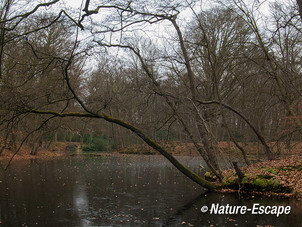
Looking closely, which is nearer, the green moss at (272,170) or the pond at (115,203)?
the pond at (115,203)

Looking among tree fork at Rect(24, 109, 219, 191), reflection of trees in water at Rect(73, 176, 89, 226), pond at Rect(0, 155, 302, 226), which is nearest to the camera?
pond at Rect(0, 155, 302, 226)

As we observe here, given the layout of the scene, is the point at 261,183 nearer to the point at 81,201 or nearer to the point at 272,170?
the point at 272,170

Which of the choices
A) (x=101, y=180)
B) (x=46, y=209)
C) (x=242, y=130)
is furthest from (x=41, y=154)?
(x=46, y=209)

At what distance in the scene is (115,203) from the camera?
29.8 feet

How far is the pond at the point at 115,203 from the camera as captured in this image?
281 inches

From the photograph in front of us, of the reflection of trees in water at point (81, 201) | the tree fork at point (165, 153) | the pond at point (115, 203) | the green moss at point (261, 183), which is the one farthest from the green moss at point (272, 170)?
the reflection of trees in water at point (81, 201)

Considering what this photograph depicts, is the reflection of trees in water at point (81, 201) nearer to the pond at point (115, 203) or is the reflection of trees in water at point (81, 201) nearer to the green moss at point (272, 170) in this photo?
the pond at point (115, 203)

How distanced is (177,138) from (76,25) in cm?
791

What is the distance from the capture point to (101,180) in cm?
1356

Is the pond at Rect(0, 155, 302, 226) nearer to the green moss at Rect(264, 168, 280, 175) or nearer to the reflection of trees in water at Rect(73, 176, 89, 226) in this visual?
the reflection of trees in water at Rect(73, 176, 89, 226)

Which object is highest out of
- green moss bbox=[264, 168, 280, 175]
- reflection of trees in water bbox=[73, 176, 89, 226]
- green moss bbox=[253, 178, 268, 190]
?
green moss bbox=[264, 168, 280, 175]

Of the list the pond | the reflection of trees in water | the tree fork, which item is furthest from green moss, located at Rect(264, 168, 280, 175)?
the reflection of trees in water

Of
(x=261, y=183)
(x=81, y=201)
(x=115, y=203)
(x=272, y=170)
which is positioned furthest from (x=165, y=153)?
(x=272, y=170)

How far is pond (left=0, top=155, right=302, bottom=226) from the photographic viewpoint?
23.4ft
